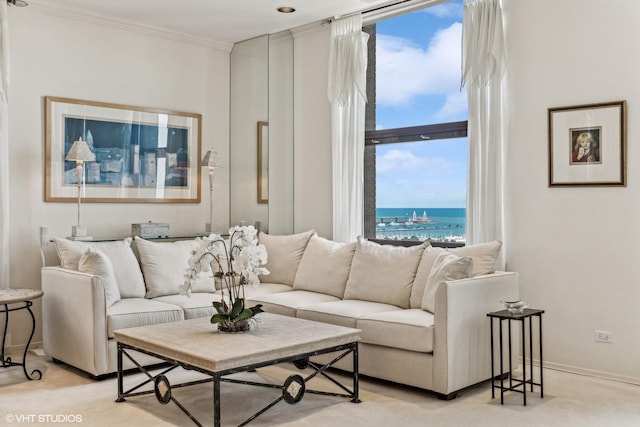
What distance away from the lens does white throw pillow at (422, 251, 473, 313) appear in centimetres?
387

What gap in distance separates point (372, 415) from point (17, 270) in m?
3.14

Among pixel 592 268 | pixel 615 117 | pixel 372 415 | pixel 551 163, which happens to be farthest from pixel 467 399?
pixel 615 117

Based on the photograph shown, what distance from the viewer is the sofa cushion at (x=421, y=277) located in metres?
4.23

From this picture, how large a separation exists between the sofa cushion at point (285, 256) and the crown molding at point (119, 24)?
214 centimetres

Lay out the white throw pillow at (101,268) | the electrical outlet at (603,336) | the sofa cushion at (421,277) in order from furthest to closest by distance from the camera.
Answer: the white throw pillow at (101,268) → the sofa cushion at (421,277) → the electrical outlet at (603,336)

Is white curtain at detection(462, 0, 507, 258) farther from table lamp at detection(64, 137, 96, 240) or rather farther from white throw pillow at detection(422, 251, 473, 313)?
table lamp at detection(64, 137, 96, 240)

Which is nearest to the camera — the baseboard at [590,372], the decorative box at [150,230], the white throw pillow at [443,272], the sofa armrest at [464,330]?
the sofa armrest at [464,330]

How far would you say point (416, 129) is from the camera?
5.27 meters

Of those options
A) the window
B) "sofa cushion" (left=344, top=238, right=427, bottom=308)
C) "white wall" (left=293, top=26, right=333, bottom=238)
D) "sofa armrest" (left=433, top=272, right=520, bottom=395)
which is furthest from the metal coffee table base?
"white wall" (left=293, top=26, right=333, bottom=238)

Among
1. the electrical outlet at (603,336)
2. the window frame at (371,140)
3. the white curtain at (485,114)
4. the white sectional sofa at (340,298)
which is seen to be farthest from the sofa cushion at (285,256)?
the electrical outlet at (603,336)

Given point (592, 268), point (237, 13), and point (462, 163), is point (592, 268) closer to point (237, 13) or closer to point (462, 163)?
point (462, 163)

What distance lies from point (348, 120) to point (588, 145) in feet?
6.84

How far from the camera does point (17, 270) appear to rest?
4.96m

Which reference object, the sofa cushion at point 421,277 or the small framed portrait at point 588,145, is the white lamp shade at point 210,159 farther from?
the small framed portrait at point 588,145
